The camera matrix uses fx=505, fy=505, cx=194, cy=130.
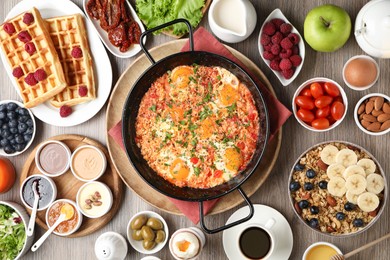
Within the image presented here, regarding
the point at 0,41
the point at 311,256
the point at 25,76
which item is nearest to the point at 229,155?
the point at 311,256

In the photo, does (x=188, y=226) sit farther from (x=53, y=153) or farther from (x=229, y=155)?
(x=53, y=153)

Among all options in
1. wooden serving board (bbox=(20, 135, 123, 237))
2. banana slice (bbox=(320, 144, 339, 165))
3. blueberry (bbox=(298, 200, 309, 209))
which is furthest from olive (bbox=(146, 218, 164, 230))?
banana slice (bbox=(320, 144, 339, 165))

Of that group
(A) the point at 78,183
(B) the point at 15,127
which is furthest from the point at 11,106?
(A) the point at 78,183

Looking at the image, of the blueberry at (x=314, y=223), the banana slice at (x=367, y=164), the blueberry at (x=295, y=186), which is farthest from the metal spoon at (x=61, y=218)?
the banana slice at (x=367, y=164)

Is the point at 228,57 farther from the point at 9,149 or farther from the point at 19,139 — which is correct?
the point at 9,149

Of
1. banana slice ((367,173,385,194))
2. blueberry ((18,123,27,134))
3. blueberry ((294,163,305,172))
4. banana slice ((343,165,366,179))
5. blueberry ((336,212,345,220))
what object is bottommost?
blueberry ((336,212,345,220))

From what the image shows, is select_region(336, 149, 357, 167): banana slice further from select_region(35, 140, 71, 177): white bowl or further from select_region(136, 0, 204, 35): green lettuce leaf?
select_region(35, 140, 71, 177): white bowl
